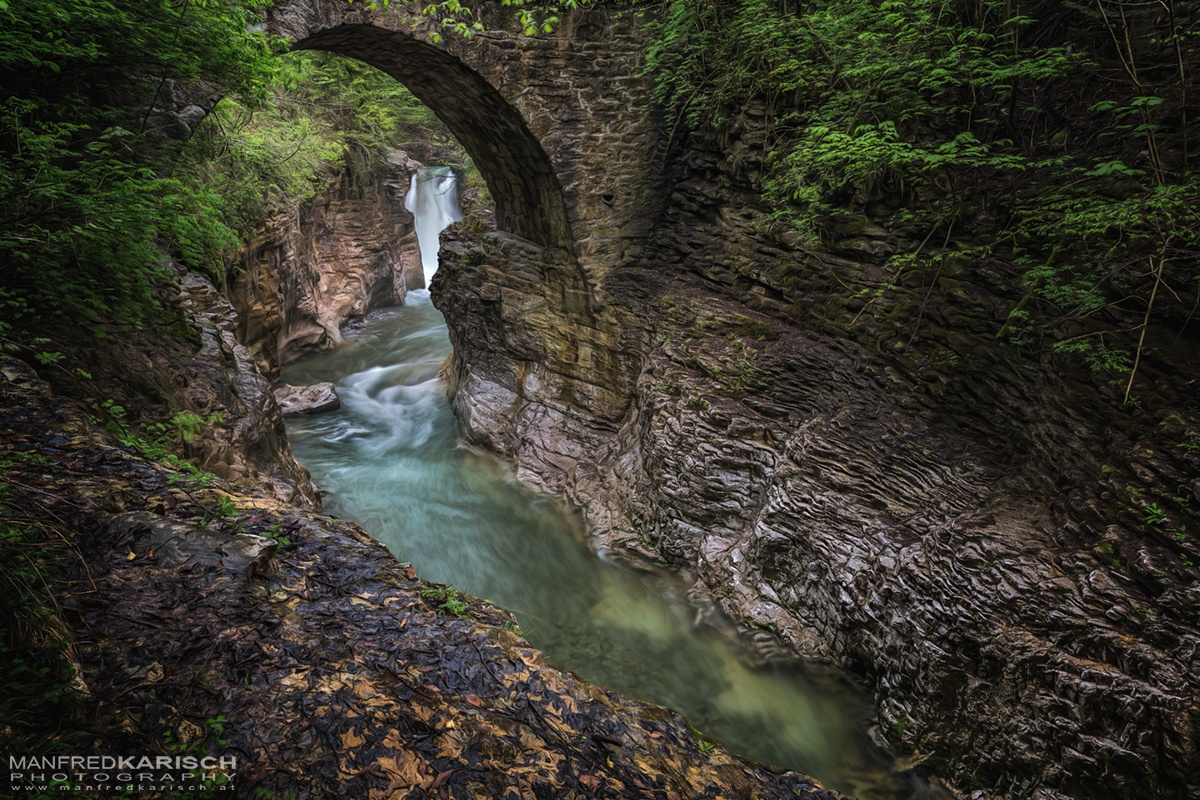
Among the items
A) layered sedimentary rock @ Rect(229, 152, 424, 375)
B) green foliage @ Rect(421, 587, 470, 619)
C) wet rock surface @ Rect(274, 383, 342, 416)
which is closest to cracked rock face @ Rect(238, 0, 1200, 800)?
wet rock surface @ Rect(274, 383, 342, 416)

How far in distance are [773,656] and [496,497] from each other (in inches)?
145

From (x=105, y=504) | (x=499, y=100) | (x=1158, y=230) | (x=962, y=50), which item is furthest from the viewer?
(x=499, y=100)

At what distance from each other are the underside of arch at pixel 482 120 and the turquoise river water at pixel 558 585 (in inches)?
131

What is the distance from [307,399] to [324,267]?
4.28m

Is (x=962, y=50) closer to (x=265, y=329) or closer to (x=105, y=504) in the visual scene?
(x=105, y=504)

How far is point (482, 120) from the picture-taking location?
6441mm

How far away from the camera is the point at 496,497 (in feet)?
22.1

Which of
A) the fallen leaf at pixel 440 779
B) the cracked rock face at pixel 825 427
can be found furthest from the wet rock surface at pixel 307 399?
the fallen leaf at pixel 440 779

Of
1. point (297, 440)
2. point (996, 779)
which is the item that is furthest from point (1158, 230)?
point (297, 440)

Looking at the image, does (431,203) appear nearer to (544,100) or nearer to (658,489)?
(544,100)

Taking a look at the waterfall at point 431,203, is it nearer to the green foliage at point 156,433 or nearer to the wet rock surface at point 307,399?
the wet rock surface at point 307,399

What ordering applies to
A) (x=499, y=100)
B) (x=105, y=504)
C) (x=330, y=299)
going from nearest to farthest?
(x=105, y=504), (x=499, y=100), (x=330, y=299)

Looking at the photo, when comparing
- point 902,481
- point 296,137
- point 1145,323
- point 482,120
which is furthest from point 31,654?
point 296,137

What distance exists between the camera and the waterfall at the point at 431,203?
15.2 metres
